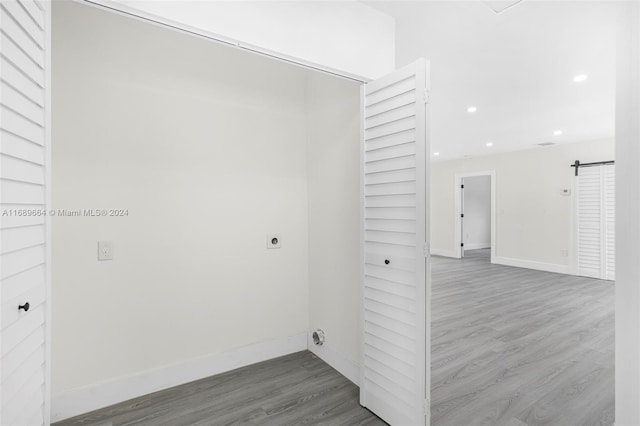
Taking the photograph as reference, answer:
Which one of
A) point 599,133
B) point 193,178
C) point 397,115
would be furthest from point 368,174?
point 599,133

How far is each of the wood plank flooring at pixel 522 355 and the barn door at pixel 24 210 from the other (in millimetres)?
2083

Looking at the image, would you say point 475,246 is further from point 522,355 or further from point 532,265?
point 522,355

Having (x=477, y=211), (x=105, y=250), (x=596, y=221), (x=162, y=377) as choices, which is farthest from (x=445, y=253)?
(x=105, y=250)

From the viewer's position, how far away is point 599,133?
5.45m

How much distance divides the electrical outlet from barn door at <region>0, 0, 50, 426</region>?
1.01 m

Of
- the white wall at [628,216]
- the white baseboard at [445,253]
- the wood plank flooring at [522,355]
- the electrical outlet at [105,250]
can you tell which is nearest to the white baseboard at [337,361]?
the wood plank flooring at [522,355]

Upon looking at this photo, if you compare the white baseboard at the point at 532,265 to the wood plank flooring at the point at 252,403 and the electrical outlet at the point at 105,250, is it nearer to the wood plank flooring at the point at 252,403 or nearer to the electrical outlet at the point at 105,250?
the wood plank flooring at the point at 252,403

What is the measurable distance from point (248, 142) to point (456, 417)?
2.48 metres

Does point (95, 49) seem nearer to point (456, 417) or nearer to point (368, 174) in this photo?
point (368, 174)

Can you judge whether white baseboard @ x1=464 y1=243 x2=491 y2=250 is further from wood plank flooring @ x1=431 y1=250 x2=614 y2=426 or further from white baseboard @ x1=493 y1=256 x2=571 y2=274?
wood plank flooring @ x1=431 y1=250 x2=614 y2=426

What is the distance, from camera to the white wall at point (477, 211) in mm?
10234

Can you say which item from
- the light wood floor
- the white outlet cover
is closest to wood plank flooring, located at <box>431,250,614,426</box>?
the light wood floor

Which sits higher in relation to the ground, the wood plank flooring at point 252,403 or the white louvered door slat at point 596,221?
the white louvered door slat at point 596,221

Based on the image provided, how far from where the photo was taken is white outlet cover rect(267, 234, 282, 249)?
9.02ft
